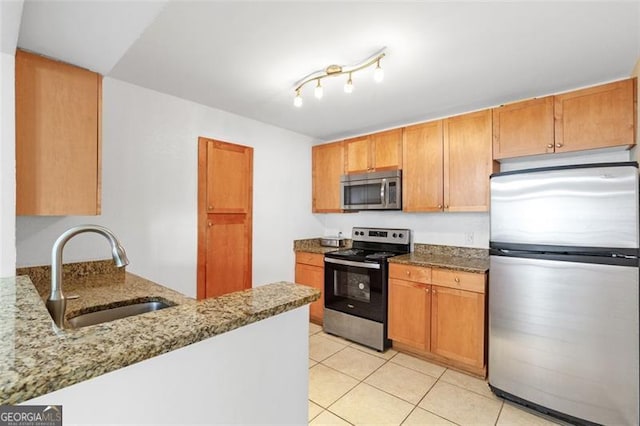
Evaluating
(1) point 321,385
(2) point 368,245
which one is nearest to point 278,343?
(1) point 321,385

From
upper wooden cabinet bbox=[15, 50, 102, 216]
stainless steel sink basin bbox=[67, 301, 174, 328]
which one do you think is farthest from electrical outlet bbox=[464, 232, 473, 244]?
upper wooden cabinet bbox=[15, 50, 102, 216]

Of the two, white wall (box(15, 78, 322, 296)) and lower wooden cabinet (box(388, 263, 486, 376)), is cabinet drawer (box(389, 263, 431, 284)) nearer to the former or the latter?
Result: lower wooden cabinet (box(388, 263, 486, 376))

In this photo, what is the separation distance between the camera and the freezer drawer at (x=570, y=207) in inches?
69.4

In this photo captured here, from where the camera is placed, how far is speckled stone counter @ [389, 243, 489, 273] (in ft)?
8.45

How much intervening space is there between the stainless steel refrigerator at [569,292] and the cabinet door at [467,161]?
1.65 feet

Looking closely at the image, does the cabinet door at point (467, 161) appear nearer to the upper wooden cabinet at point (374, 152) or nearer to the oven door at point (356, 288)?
the upper wooden cabinet at point (374, 152)

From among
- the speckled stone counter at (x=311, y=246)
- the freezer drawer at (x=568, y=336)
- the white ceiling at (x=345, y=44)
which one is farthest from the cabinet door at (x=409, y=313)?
the white ceiling at (x=345, y=44)

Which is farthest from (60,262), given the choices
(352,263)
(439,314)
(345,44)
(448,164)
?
(448,164)

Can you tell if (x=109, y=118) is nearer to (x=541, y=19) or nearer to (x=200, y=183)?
(x=200, y=183)

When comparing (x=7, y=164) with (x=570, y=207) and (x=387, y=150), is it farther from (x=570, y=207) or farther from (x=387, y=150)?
(x=570, y=207)

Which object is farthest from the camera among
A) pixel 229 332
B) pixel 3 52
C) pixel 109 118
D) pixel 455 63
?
pixel 109 118

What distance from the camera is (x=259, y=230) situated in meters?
3.39

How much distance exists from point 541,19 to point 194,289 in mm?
3183

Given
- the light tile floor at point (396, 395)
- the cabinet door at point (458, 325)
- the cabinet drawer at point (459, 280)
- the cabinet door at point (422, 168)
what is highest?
the cabinet door at point (422, 168)
